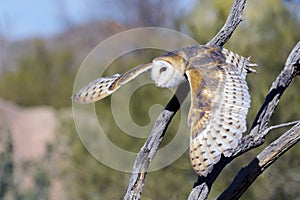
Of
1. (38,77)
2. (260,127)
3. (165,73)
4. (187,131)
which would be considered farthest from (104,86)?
(38,77)

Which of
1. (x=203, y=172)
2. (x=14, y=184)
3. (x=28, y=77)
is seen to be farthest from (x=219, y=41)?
(x=28, y=77)

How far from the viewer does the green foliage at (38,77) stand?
70.3 feet

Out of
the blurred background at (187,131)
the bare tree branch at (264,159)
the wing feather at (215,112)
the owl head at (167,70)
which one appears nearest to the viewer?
the wing feather at (215,112)

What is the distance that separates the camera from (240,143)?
2715 millimetres

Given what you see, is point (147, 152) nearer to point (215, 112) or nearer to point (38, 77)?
point (215, 112)

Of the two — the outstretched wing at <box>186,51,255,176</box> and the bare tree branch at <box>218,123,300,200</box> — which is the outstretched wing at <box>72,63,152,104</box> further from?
the bare tree branch at <box>218,123,300,200</box>

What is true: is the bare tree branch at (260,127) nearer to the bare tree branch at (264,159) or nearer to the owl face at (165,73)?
the bare tree branch at (264,159)

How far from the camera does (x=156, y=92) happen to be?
7.20 meters

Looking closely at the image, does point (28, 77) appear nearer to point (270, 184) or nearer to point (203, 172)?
point (270, 184)

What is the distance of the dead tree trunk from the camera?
8.77 feet

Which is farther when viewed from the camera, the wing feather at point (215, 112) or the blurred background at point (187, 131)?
the blurred background at point (187, 131)

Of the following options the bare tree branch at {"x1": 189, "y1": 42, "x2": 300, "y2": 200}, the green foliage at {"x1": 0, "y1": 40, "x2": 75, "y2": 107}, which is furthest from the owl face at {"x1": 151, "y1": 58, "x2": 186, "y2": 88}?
the green foliage at {"x1": 0, "y1": 40, "x2": 75, "y2": 107}

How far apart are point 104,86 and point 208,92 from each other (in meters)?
0.45

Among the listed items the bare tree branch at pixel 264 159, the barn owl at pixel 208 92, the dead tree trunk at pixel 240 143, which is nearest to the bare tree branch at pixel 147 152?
the dead tree trunk at pixel 240 143
